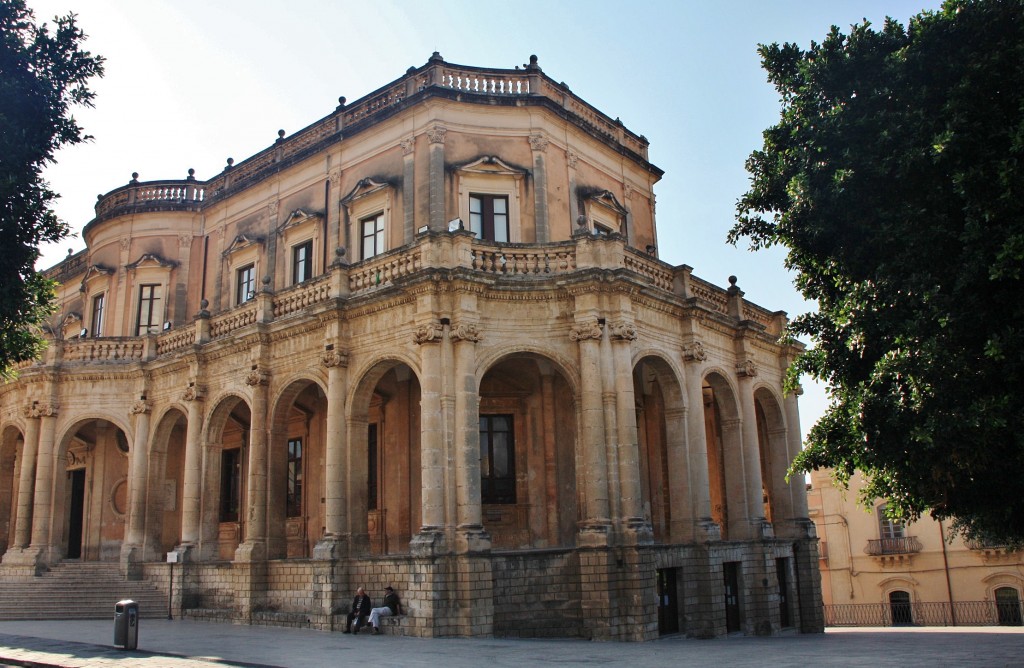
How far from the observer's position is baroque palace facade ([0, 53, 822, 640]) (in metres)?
17.8

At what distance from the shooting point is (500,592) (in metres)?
17.4

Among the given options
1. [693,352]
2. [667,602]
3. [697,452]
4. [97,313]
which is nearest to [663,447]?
[697,452]

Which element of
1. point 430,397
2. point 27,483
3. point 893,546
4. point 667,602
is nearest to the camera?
point 430,397

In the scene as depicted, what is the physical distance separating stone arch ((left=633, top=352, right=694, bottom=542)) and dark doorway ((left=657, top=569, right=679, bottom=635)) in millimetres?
1087

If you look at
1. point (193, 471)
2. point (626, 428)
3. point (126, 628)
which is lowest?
point (126, 628)

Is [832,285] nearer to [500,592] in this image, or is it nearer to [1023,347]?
[1023,347]

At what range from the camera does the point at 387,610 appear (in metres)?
17.2

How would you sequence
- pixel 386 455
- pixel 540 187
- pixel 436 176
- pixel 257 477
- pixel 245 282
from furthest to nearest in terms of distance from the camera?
pixel 245 282 → pixel 540 187 → pixel 436 176 → pixel 386 455 → pixel 257 477

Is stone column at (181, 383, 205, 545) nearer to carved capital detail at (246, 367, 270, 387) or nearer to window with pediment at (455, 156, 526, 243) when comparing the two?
carved capital detail at (246, 367, 270, 387)

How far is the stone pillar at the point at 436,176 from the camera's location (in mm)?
21550

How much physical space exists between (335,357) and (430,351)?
295 cm

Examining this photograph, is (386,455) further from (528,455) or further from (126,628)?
(126,628)

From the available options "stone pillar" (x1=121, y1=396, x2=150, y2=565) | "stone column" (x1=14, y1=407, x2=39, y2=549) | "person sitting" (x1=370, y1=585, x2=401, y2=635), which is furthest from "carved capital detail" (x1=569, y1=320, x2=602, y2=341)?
"stone column" (x1=14, y1=407, x2=39, y2=549)

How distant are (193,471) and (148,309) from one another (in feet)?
25.5
